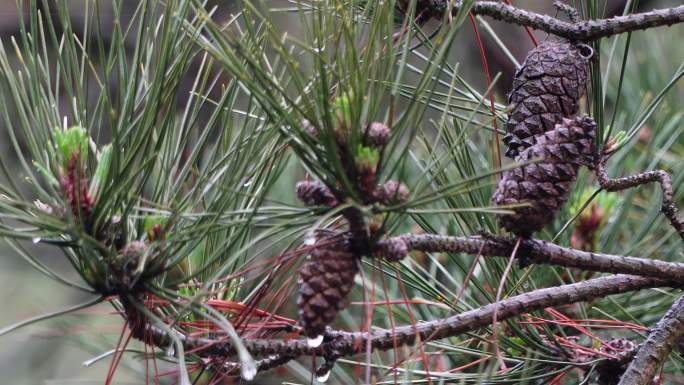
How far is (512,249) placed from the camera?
0.50 m

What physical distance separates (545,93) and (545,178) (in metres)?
0.08

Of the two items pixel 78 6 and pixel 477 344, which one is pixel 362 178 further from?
pixel 78 6

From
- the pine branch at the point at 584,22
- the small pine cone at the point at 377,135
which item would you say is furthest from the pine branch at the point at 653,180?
the small pine cone at the point at 377,135

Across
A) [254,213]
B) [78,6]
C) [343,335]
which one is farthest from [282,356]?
[78,6]

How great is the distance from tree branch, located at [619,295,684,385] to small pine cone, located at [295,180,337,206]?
25 cm

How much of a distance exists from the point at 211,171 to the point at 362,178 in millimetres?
138

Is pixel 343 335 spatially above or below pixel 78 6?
above

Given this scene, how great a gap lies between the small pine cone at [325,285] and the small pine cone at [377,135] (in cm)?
7

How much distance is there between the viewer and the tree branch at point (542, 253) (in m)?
0.47

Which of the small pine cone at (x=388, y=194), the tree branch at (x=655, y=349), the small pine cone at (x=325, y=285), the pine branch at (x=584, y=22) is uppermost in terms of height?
the pine branch at (x=584, y=22)

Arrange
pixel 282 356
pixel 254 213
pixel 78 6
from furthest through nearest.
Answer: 1. pixel 78 6
2. pixel 282 356
3. pixel 254 213

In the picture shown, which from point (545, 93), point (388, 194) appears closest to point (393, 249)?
point (388, 194)

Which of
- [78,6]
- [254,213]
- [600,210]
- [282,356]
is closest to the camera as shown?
[254,213]

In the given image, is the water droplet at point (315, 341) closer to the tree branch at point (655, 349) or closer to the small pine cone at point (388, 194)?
the small pine cone at point (388, 194)
